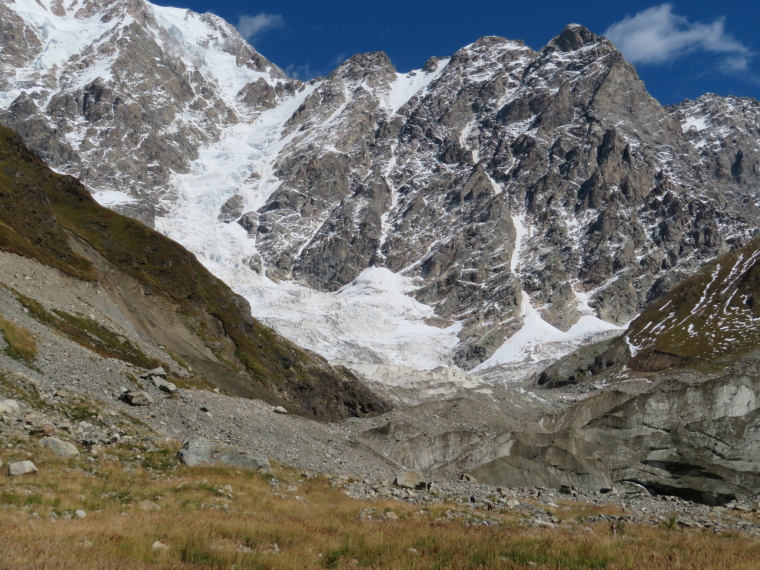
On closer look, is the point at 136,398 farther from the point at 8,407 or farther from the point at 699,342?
the point at 699,342

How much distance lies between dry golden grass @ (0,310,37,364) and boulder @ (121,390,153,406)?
4970 millimetres

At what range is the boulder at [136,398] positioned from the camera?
34.1 metres

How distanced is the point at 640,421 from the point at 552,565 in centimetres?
5360

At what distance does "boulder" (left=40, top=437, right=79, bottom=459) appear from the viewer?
20.3 m

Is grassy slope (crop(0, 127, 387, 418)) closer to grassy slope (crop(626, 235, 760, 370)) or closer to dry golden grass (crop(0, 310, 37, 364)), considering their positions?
dry golden grass (crop(0, 310, 37, 364))

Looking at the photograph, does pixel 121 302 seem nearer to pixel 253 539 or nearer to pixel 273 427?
pixel 273 427

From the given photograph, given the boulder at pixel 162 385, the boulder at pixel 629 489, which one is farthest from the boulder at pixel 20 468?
the boulder at pixel 629 489

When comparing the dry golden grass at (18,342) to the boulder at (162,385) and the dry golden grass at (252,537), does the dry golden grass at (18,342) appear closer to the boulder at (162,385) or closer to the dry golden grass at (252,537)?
the boulder at (162,385)

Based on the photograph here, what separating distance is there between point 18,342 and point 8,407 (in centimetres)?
1293

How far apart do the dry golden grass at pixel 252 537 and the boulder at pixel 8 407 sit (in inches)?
153

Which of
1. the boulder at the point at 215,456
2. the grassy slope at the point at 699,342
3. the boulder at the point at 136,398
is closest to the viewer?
the boulder at the point at 215,456

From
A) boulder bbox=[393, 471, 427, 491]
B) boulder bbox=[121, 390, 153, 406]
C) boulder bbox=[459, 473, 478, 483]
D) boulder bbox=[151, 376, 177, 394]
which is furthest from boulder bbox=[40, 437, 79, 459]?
boulder bbox=[459, 473, 478, 483]

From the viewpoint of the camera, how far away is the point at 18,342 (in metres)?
34.0

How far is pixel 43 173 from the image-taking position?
106 meters
